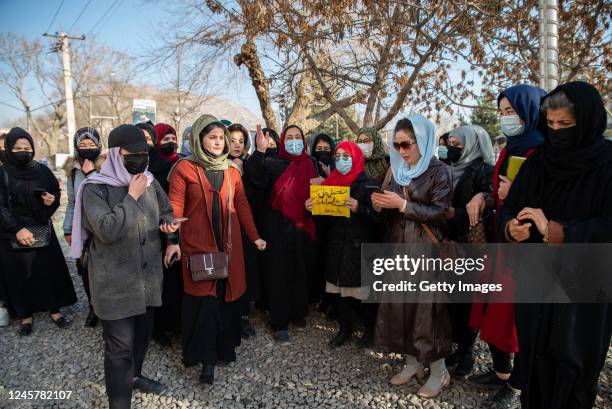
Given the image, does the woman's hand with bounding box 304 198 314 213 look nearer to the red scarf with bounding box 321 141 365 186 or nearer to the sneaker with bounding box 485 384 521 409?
the red scarf with bounding box 321 141 365 186

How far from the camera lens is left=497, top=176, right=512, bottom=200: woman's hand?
8.08ft

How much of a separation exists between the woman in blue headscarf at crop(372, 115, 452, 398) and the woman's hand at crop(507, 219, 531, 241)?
1.93 ft

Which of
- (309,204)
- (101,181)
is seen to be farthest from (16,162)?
(309,204)

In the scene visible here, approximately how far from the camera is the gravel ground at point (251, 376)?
2842mm

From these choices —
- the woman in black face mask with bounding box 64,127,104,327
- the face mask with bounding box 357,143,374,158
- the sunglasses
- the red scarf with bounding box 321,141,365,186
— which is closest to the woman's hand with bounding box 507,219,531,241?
the sunglasses

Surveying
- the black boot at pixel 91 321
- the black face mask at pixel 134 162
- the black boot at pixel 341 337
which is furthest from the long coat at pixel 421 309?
the black boot at pixel 91 321

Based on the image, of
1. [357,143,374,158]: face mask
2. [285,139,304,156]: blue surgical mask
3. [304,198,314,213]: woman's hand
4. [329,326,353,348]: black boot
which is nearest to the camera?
[304,198,314,213]: woman's hand

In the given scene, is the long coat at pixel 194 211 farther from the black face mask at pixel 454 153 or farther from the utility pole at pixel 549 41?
the utility pole at pixel 549 41

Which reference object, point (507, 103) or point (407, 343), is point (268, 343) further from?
point (507, 103)

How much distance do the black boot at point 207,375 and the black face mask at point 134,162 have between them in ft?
5.41

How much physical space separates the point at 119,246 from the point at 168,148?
6.03ft

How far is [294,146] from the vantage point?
3730 mm

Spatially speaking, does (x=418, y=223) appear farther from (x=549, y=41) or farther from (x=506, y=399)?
(x=549, y=41)

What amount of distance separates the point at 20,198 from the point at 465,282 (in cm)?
425
